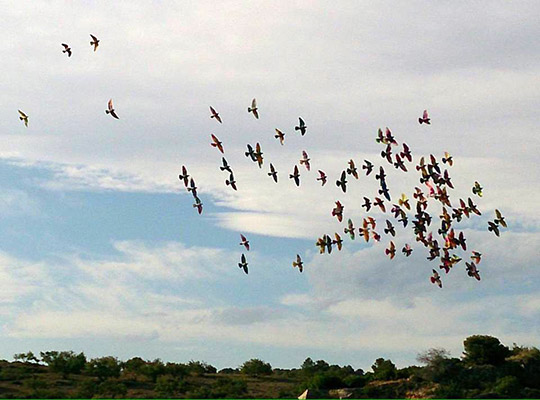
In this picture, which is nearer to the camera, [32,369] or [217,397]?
[217,397]

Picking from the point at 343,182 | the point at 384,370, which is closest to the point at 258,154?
the point at 343,182

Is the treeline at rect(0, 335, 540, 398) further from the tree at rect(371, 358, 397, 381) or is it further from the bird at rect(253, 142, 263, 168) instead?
the bird at rect(253, 142, 263, 168)

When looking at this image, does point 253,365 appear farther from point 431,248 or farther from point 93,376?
point 431,248

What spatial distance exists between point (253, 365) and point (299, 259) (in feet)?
78.2

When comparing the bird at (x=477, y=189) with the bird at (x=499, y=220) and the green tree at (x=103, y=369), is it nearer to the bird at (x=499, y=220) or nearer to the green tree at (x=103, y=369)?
the bird at (x=499, y=220)

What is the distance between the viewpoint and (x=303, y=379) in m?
61.3

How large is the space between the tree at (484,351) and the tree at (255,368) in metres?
18.6

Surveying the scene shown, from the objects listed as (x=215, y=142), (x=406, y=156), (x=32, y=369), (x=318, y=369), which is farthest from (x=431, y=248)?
(x=32, y=369)

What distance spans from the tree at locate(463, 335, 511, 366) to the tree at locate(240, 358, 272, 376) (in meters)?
18.6

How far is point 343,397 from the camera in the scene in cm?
4950

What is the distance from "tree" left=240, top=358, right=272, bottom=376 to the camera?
64812 millimetres

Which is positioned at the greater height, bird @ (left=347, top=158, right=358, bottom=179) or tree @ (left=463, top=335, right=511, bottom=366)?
bird @ (left=347, top=158, right=358, bottom=179)

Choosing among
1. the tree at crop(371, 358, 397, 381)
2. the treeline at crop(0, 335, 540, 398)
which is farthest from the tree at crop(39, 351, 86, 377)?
the tree at crop(371, 358, 397, 381)

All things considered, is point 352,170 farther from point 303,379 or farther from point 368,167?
point 303,379
